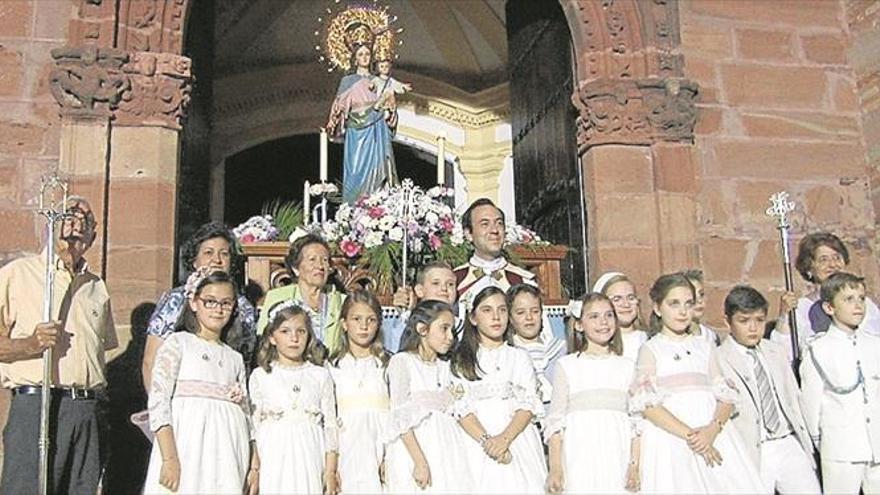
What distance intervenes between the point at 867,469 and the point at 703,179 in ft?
9.79

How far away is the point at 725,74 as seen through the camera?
29.1ft

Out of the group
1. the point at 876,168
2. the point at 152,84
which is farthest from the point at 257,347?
the point at 876,168

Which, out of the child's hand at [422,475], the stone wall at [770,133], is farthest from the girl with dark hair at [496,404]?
the stone wall at [770,133]

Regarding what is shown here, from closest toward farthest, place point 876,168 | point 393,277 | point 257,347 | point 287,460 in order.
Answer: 1. point 287,460
2. point 257,347
3. point 393,277
4. point 876,168

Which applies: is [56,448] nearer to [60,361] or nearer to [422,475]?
[60,361]

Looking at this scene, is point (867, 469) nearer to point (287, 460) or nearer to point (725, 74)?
point (287, 460)

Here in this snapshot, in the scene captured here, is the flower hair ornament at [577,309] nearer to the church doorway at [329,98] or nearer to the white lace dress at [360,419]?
the white lace dress at [360,419]

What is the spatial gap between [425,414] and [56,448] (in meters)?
1.85

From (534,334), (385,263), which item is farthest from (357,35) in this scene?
(534,334)

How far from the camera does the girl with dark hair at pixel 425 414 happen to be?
5.61m

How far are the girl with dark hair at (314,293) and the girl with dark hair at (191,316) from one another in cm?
18

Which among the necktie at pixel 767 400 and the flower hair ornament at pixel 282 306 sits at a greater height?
the flower hair ornament at pixel 282 306

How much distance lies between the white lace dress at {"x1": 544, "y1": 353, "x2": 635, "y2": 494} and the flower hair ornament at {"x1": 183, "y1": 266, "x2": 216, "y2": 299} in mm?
1848

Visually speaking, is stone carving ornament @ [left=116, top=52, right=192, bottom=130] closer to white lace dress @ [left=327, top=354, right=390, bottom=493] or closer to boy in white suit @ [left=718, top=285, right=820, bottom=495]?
white lace dress @ [left=327, top=354, right=390, bottom=493]
